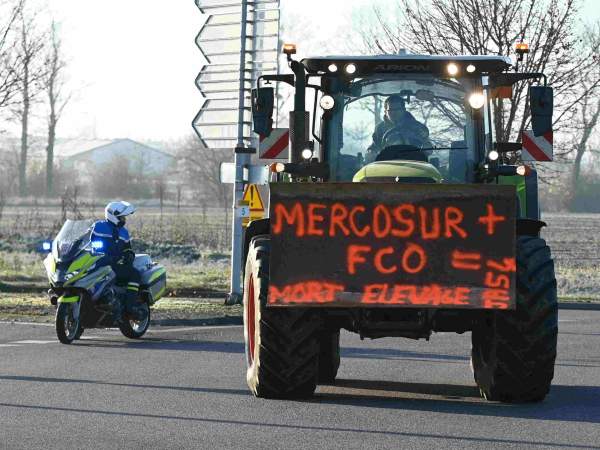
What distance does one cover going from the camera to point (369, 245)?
470 inches

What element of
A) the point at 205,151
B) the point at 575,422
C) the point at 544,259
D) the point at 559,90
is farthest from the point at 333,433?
the point at 205,151

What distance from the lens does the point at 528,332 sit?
39.8 feet

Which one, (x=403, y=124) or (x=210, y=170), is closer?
(x=403, y=124)

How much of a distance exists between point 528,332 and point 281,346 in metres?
1.90

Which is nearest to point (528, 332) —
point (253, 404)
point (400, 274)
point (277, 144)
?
point (400, 274)

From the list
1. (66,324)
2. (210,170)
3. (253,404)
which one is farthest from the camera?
(210,170)

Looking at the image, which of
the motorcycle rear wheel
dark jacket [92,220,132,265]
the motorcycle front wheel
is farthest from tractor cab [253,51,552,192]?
the motorcycle rear wheel

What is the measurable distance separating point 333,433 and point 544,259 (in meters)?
2.64

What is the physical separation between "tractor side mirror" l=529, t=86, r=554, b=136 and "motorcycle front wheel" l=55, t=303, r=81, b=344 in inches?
274

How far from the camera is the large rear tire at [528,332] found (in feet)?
39.8

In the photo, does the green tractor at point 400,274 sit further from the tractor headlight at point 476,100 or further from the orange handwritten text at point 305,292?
the tractor headlight at point 476,100

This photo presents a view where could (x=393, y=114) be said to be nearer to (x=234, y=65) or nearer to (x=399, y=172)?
(x=399, y=172)

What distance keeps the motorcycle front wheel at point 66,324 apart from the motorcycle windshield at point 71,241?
61 cm

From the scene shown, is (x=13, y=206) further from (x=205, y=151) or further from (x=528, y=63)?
(x=528, y=63)
